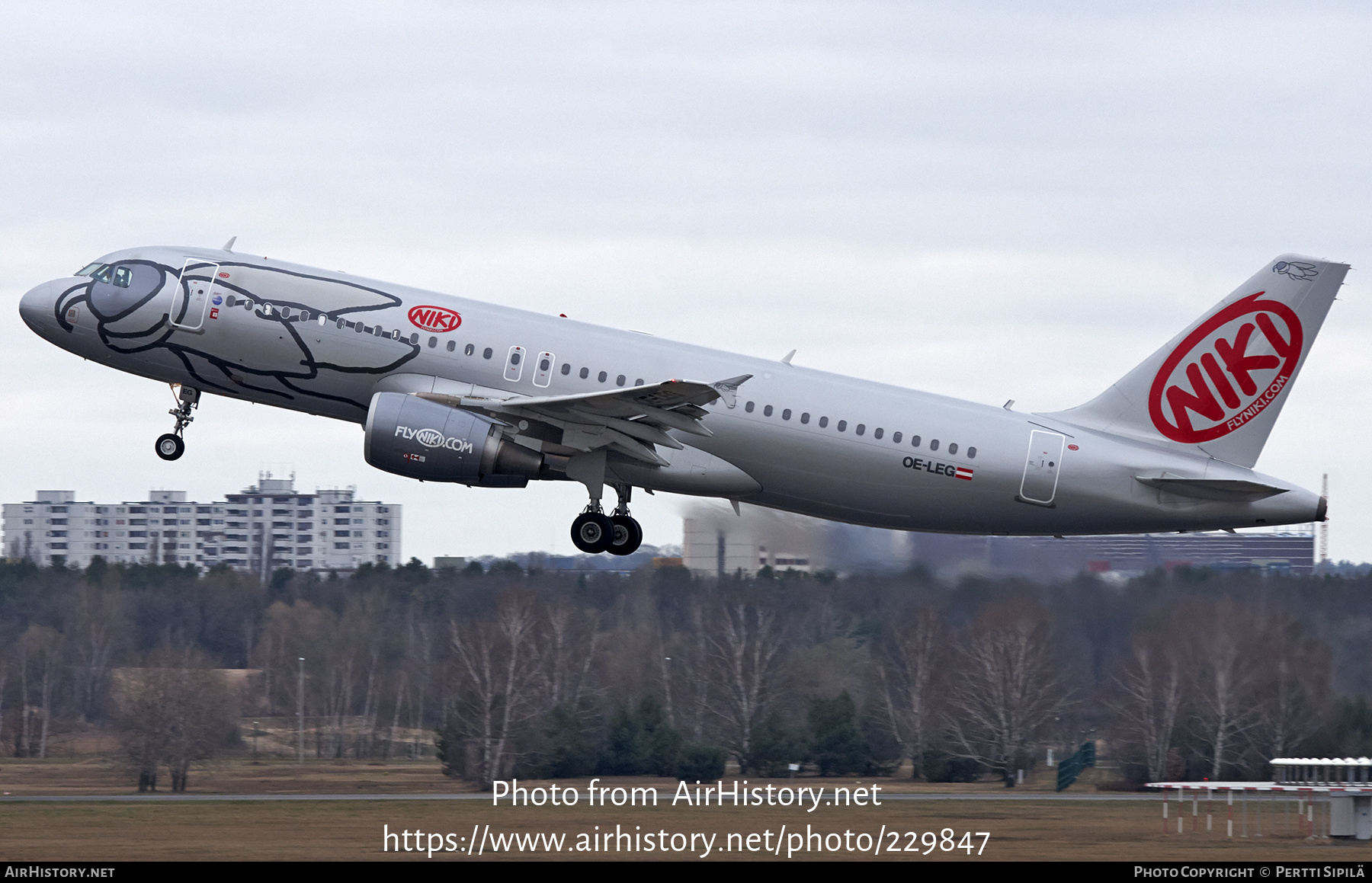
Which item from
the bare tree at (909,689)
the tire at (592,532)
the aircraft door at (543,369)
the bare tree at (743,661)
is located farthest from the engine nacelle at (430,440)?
the bare tree at (743,661)

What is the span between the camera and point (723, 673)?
57.7 meters

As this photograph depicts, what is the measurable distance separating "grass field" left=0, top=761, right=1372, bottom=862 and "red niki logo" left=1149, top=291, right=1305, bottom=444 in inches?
351

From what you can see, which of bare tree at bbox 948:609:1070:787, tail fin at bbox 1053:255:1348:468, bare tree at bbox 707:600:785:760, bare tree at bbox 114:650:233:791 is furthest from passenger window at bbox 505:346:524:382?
bare tree at bbox 707:600:785:760

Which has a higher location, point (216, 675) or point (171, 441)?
point (171, 441)

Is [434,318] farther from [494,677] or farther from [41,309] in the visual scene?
[494,677]

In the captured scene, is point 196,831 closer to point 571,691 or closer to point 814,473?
point 814,473

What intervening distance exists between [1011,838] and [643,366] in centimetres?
1330

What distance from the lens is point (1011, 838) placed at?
125ft

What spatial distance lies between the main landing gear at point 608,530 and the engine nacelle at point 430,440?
268 centimetres

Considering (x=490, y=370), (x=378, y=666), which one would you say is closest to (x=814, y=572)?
(x=490, y=370)

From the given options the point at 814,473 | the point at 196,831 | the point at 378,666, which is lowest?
the point at 196,831

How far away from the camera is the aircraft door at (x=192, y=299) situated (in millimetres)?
36406

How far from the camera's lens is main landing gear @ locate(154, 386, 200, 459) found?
125 feet

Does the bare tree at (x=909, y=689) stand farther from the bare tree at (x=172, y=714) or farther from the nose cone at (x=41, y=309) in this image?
the nose cone at (x=41, y=309)
